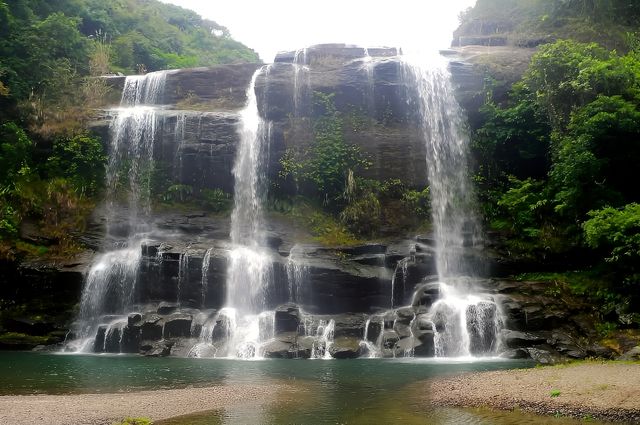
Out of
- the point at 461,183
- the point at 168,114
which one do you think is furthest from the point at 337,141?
the point at 168,114

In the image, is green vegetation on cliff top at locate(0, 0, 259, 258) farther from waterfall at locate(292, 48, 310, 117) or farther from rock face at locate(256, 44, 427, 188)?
waterfall at locate(292, 48, 310, 117)

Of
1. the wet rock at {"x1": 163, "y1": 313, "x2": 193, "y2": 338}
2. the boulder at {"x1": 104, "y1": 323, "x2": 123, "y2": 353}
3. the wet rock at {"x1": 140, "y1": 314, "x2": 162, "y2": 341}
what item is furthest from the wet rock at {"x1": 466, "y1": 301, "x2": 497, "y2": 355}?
the boulder at {"x1": 104, "y1": 323, "x2": 123, "y2": 353}

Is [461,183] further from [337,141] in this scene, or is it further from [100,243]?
[100,243]

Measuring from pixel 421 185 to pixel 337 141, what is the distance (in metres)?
5.31

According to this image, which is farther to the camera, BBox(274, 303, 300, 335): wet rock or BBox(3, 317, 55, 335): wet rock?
BBox(3, 317, 55, 335): wet rock

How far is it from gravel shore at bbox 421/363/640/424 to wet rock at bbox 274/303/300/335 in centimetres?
853

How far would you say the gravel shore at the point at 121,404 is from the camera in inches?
341

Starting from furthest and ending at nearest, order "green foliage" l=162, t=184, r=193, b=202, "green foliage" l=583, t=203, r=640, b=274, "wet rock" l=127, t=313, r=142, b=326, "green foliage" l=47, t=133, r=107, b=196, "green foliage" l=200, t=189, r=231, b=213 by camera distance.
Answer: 1. "green foliage" l=162, t=184, r=193, b=202
2. "green foliage" l=200, t=189, r=231, b=213
3. "green foliage" l=47, t=133, r=107, b=196
4. "wet rock" l=127, t=313, r=142, b=326
5. "green foliage" l=583, t=203, r=640, b=274

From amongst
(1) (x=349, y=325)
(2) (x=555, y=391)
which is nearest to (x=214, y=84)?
(1) (x=349, y=325)

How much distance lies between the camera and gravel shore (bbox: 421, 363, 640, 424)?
8602 millimetres

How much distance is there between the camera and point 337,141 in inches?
1106

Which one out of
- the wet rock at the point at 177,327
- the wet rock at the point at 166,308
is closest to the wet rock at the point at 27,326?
the wet rock at the point at 166,308

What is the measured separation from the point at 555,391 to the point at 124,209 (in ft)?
74.0

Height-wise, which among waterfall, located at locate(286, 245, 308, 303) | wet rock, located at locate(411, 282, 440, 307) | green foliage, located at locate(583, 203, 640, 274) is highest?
green foliage, located at locate(583, 203, 640, 274)
